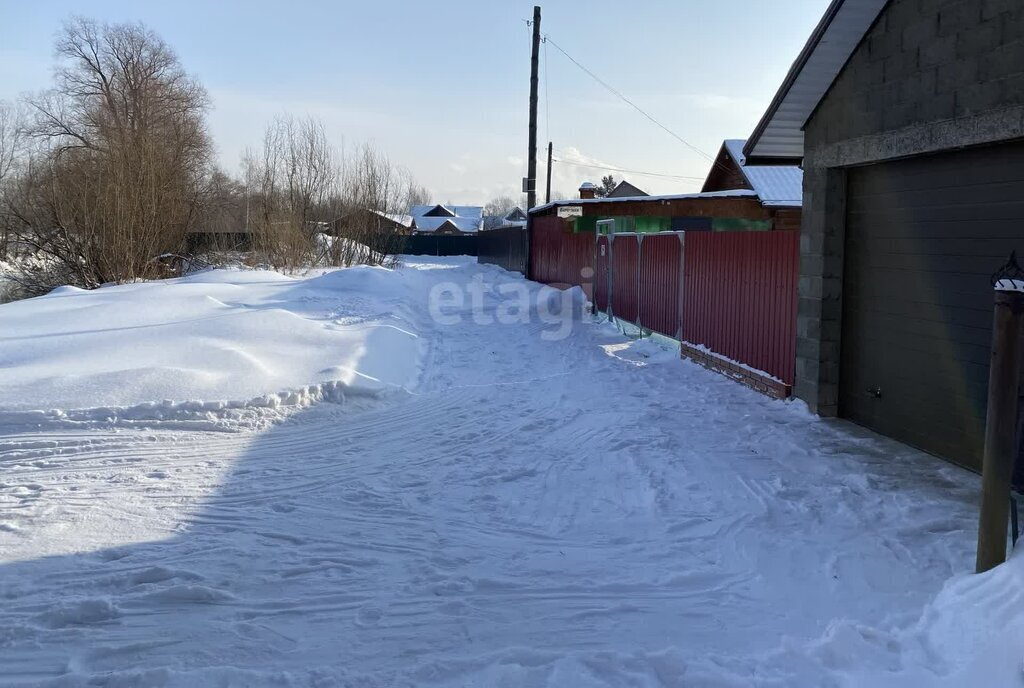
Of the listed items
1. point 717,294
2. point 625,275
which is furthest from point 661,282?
point 717,294

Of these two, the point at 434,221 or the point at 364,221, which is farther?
the point at 434,221

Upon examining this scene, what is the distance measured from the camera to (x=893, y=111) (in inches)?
273

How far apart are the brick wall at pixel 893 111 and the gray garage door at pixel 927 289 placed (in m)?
0.17

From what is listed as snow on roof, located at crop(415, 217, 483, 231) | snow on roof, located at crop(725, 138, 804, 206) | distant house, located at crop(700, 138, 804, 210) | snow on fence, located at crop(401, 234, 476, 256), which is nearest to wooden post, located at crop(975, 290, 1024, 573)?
distant house, located at crop(700, 138, 804, 210)

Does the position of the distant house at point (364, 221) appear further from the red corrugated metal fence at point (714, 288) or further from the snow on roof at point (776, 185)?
the red corrugated metal fence at point (714, 288)

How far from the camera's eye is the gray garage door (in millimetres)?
5984

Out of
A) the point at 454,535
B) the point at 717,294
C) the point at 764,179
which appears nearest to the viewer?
the point at 454,535

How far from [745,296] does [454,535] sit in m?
6.37

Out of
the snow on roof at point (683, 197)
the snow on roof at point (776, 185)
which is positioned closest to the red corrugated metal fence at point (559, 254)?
the snow on roof at point (683, 197)

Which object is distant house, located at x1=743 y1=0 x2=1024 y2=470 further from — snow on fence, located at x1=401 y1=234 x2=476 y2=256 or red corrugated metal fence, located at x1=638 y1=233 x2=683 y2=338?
snow on fence, located at x1=401 y1=234 x2=476 y2=256

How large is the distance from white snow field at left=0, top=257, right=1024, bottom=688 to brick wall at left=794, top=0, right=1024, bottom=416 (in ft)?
3.25

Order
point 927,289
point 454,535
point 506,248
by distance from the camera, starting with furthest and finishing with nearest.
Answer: point 506,248 → point 927,289 → point 454,535

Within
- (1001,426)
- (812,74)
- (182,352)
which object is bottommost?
(182,352)

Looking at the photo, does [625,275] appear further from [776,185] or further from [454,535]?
[454,535]
